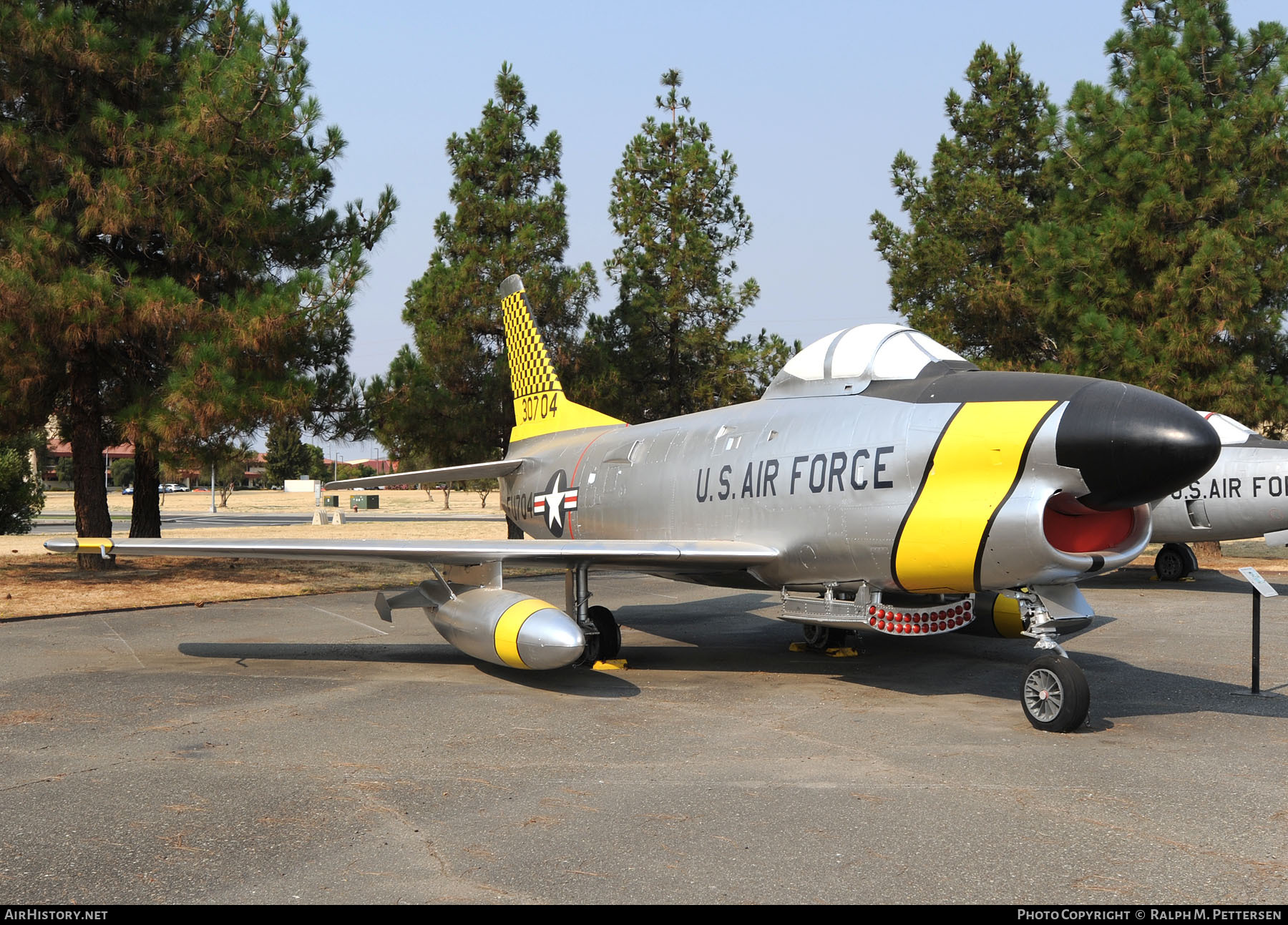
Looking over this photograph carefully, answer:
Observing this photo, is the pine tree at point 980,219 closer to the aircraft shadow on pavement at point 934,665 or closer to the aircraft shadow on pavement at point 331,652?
the aircraft shadow on pavement at point 934,665

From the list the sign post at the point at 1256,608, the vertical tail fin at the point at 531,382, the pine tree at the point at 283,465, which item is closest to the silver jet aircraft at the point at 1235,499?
the sign post at the point at 1256,608

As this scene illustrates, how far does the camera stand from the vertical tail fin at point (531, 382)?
15.0m

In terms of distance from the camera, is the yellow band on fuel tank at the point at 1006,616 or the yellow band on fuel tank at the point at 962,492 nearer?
the yellow band on fuel tank at the point at 962,492

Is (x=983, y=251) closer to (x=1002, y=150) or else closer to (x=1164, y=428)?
(x=1002, y=150)

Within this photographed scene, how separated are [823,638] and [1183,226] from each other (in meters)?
16.3

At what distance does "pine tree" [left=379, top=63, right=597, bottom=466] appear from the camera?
2273 centimetres

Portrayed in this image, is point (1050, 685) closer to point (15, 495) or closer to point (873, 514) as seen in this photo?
point (873, 514)

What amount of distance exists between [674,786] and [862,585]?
3393mm

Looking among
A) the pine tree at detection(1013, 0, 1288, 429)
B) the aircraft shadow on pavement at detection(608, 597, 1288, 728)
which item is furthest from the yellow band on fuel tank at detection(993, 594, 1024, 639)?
the pine tree at detection(1013, 0, 1288, 429)

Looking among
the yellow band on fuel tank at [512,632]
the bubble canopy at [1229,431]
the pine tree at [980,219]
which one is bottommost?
the yellow band on fuel tank at [512,632]

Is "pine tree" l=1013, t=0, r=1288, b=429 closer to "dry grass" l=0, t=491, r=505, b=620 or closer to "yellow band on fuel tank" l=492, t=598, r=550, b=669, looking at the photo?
"dry grass" l=0, t=491, r=505, b=620

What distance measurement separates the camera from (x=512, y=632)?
8773mm

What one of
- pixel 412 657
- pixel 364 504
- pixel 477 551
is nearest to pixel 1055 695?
pixel 477 551

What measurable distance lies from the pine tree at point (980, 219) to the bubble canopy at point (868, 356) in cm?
1604
